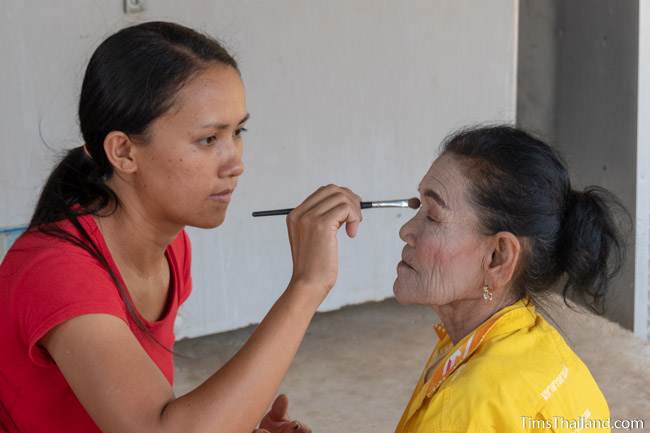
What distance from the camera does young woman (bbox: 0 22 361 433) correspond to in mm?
1479

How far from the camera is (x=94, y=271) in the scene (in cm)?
162

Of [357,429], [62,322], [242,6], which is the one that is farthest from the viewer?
[242,6]

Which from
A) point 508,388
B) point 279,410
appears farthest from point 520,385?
point 279,410

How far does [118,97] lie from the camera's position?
1720 mm

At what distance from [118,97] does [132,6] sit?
1.94 meters

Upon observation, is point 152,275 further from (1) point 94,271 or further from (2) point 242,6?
(2) point 242,6

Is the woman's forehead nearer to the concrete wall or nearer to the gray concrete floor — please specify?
the gray concrete floor

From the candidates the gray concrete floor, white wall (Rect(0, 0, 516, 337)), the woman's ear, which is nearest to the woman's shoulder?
the woman's ear

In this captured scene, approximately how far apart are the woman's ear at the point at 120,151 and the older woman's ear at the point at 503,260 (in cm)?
74

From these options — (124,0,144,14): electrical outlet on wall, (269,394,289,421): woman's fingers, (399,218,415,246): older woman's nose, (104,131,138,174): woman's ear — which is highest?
(124,0,144,14): electrical outlet on wall

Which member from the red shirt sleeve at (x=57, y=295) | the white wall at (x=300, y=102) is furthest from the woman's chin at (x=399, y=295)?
the white wall at (x=300, y=102)

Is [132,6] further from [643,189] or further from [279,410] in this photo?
[643,189]

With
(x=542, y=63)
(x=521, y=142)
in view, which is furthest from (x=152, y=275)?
(x=542, y=63)

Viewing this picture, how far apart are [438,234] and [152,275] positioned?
61 centimetres
